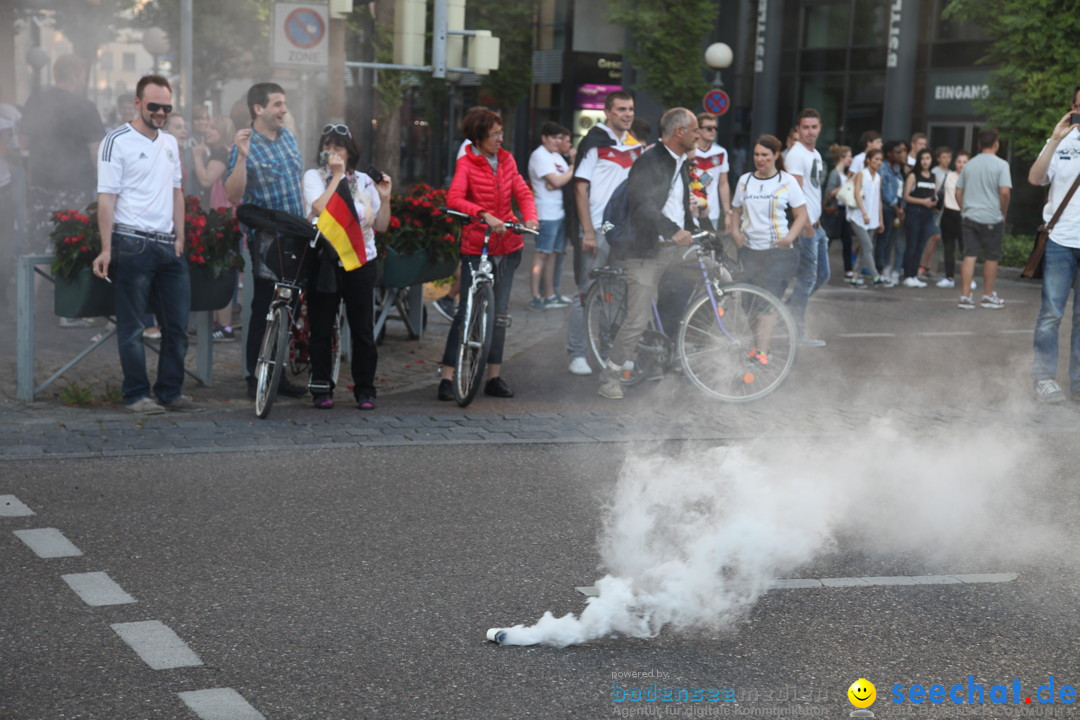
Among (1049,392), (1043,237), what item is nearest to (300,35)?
(1043,237)

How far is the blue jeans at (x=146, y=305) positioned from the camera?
7086mm

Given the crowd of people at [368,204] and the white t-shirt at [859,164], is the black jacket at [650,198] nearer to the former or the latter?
the crowd of people at [368,204]

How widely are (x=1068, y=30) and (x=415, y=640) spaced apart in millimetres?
16561

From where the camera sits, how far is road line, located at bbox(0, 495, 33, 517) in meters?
5.20

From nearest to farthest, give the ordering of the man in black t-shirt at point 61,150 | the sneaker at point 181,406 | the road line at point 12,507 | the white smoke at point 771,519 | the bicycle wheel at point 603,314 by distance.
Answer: the white smoke at point 771,519
the road line at point 12,507
the sneaker at point 181,406
the bicycle wheel at point 603,314
the man in black t-shirt at point 61,150

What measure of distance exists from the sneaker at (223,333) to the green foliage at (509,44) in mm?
10183

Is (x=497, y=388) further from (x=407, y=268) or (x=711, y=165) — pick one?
(x=711, y=165)

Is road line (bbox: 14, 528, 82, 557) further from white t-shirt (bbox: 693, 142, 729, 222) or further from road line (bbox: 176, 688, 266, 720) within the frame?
white t-shirt (bbox: 693, 142, 729, 222)

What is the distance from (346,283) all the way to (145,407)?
1266 mm

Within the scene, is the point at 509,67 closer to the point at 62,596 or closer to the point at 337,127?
the point at 337,127

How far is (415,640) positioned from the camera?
3.92 metres

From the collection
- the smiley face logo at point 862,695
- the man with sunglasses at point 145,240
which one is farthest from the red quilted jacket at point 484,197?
the smiley face logo at point 862,695

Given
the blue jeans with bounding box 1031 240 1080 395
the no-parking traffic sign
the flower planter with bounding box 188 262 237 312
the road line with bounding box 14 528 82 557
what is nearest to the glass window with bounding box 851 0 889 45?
the no-parking traffic sign

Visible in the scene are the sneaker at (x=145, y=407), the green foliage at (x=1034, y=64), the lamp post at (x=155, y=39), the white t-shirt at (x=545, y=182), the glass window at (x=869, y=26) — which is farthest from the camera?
the glass window at (x=869, y=26)
